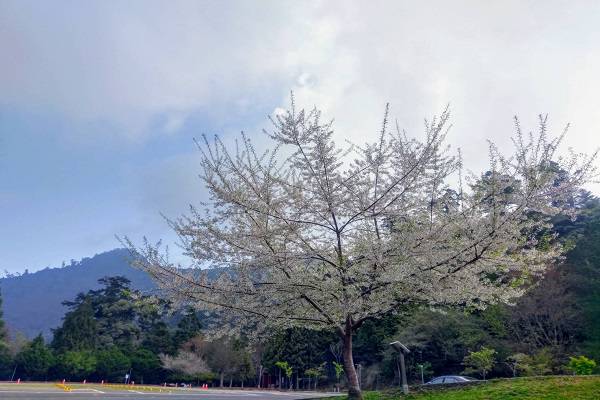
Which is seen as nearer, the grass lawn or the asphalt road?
the grass lawn

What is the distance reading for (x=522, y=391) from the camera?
8.11 metres

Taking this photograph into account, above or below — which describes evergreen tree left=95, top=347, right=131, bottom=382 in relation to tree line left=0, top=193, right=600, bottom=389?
below

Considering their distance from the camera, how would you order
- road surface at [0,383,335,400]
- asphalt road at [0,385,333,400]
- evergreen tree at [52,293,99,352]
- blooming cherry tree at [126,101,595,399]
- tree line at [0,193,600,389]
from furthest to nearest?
evergreen tree at [52,293,99,352] < tree line at [0,193,600,389] < road surface at [0,383,335,400] < asphalt road at [0,385,333,400] < blooming cherry tree at [126,101,595,399]

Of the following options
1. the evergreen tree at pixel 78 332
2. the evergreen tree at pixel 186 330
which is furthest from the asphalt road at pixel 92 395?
the evergreen tree at pixel 78 332

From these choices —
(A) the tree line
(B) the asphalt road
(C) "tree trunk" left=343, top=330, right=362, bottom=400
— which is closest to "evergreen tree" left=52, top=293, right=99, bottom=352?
→ (A) the tree line

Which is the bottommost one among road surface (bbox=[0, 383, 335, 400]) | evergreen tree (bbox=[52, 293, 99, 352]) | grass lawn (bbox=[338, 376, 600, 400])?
road surface (bbox=[0, 383, 335, 400])

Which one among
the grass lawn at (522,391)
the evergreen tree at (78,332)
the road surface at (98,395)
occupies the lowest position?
the road surface at (98,395)

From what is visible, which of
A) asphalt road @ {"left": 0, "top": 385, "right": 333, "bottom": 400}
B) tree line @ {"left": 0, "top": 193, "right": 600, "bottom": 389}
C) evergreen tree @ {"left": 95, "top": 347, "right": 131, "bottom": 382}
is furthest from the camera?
evergreen tree @ {"left": 95, "top": 347, "right": 131, "bottom": 382}

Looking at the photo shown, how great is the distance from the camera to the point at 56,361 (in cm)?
4609

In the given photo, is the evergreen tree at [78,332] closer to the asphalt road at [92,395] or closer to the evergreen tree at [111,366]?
the evergreen tree at [111,366]

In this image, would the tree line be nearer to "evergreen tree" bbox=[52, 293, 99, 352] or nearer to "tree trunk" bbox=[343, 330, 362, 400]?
"evergreen tree" bbox=[52, 293, 99, 352]

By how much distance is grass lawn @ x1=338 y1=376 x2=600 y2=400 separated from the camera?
299 inches

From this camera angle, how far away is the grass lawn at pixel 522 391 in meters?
7.61

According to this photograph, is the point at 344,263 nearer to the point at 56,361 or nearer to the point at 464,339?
the point at 464,339
